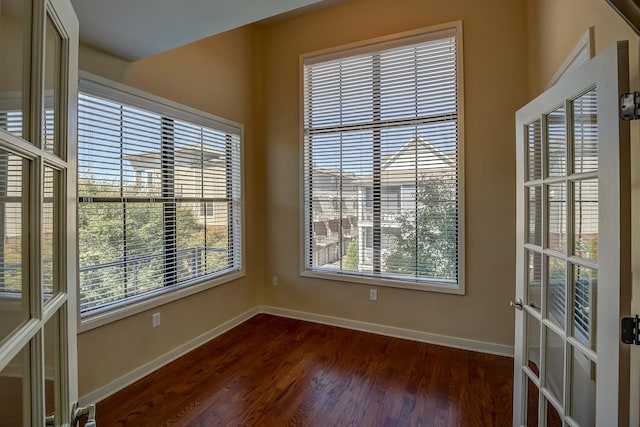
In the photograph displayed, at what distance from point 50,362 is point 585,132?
1861 millimetres

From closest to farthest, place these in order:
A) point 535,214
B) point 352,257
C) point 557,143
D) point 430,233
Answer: point 557,143 < point 535,214 < point 430,233 < point 352,257

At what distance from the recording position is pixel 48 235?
29.8 inches

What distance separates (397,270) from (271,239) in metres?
1.58

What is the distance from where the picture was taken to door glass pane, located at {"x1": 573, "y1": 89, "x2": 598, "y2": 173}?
109 centimetres

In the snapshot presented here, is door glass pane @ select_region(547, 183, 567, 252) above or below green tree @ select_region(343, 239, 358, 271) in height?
above

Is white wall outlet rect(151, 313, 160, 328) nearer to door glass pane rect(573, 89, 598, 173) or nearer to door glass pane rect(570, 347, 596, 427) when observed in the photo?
door glass pane rect(570, 347, 596, 427)

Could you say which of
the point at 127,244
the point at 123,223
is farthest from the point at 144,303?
the point at 123,223

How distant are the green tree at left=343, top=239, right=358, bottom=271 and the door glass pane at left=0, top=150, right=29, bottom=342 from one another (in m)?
2.96

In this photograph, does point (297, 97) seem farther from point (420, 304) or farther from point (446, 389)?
point (446, 389)

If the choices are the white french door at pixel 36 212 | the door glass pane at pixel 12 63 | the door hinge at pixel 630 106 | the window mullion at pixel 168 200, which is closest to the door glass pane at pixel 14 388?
the white french door at pixel 36 212

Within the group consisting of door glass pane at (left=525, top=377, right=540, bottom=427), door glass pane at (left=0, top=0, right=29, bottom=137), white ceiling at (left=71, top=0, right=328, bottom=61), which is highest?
white ceiling at (left=71, top=0, right=328, bottom=61)

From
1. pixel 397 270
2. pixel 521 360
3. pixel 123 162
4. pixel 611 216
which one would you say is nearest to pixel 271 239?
pixel 397 270

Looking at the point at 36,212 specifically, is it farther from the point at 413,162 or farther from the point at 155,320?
the point at 413,162

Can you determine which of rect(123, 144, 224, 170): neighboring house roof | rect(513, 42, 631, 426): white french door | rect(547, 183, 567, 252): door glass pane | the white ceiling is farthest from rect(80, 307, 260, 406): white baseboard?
rect(547, 183, 567, 252): door glass pane
